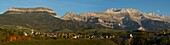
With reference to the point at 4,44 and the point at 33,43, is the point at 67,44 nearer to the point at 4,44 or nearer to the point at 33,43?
the point at 33,43

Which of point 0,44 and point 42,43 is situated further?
point 42,43

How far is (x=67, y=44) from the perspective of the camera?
198m

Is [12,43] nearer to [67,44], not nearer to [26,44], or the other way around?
[26,44]

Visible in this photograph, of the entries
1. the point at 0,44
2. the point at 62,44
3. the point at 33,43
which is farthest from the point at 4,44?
the point at 62,44

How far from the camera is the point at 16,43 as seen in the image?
622 feet

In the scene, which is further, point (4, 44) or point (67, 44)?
point (67, 44)

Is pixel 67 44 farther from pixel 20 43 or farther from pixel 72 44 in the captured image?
pixel 20 43

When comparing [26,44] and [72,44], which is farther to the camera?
[72,44]

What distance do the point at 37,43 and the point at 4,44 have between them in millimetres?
19117

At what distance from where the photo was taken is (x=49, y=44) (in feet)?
636

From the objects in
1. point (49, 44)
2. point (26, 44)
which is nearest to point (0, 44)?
point (26, 44)

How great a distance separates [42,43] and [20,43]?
11.9 meters

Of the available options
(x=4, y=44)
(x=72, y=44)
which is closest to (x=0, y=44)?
(x=4, y=44)

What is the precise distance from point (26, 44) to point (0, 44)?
13387 mm
